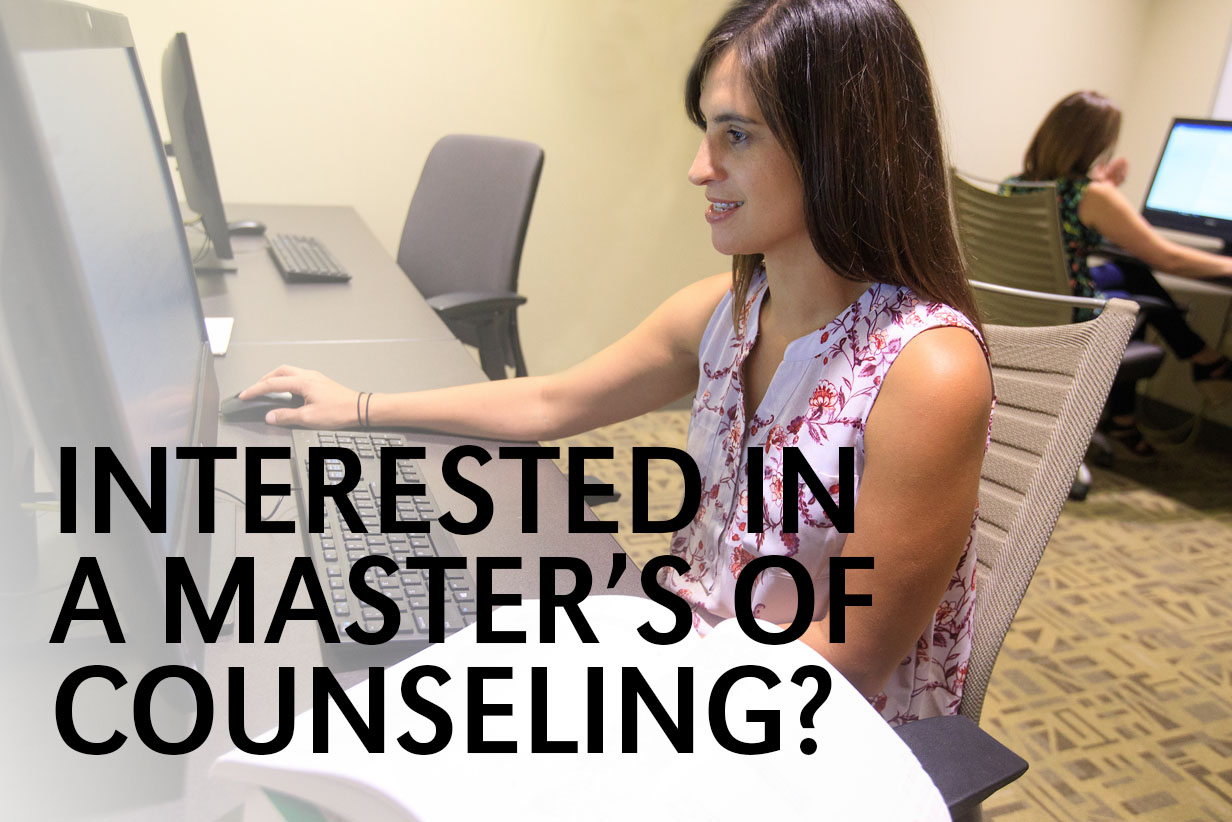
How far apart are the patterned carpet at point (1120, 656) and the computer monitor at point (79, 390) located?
4.70ft

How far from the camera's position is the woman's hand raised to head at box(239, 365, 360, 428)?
3.76 feet

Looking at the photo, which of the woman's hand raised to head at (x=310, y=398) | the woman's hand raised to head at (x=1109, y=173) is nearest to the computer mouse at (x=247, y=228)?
the woman's hand raised to head at (x=310, y=398)

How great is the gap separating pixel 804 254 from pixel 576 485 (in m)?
0.34

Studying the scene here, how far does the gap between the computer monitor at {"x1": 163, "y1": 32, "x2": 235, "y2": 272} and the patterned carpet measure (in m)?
1.15

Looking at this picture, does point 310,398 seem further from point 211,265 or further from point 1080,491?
point 1080,491

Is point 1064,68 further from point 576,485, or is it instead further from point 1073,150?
point 576,485

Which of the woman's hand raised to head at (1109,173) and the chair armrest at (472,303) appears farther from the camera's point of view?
the woman's hand raised to head at (1109,173)

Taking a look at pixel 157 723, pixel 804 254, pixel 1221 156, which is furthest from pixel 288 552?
pixel 1221 156

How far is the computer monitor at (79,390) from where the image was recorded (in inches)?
17.5

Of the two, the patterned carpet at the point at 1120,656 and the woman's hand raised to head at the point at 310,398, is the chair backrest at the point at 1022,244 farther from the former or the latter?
the woman's hand raised to head at the point at 310,398

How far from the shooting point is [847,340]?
3.03 feet

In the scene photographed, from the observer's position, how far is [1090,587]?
2334 millimetres

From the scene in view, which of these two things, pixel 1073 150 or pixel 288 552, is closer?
pixel 288 552

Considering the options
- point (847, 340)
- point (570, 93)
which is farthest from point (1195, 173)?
point (847, 340)
